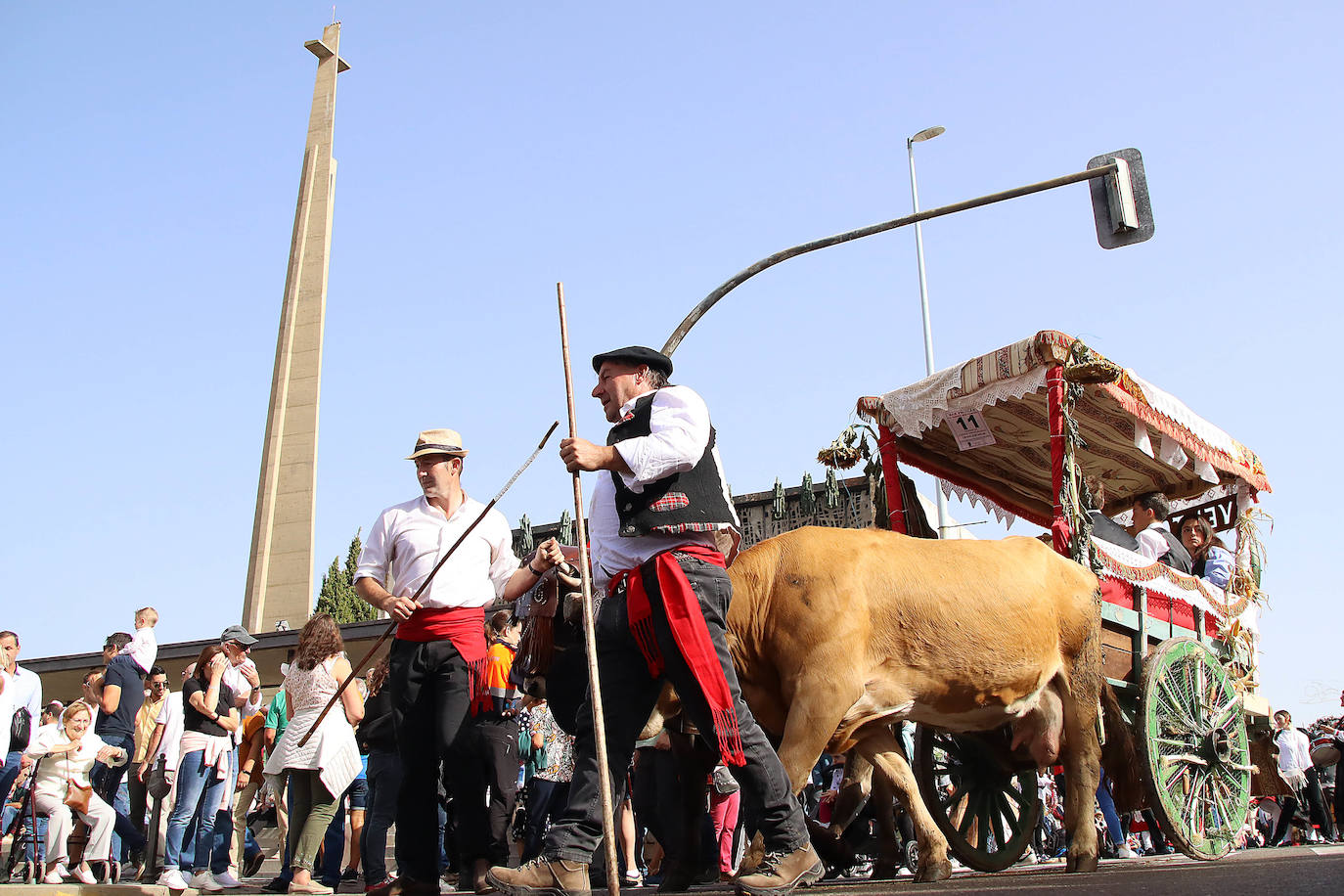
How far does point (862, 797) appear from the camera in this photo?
6754mm

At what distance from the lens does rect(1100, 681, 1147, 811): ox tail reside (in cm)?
708

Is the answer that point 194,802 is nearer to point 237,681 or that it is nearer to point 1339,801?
point 237,681

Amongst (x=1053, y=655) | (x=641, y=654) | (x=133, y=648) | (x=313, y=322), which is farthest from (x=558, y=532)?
(x=641, y=654)

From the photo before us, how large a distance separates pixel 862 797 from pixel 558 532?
62.3ft

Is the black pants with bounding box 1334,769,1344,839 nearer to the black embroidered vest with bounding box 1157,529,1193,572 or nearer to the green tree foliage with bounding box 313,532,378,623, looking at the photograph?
the black embroidered vest with bounding box 1157,529,1193,572

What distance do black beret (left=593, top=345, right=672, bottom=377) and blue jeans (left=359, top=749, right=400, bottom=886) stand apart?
268cm

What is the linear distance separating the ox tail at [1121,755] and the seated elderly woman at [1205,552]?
2070 mm

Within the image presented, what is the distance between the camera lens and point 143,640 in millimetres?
9648

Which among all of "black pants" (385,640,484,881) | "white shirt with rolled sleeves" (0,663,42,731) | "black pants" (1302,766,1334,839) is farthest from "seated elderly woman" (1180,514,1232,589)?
"white shirt with rolled sleeves" (0,663,42,731)

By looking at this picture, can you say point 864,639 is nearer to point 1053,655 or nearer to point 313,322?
point 1053,655

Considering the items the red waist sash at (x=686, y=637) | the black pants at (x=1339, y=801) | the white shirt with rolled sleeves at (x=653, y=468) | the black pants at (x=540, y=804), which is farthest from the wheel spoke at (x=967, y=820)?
the black pants at (x=1339, y=801)

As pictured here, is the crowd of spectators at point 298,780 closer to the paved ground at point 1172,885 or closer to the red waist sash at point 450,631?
the red waist sash at point 450,631

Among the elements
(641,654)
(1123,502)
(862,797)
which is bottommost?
(862,797)

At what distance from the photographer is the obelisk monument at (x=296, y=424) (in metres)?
25.5
